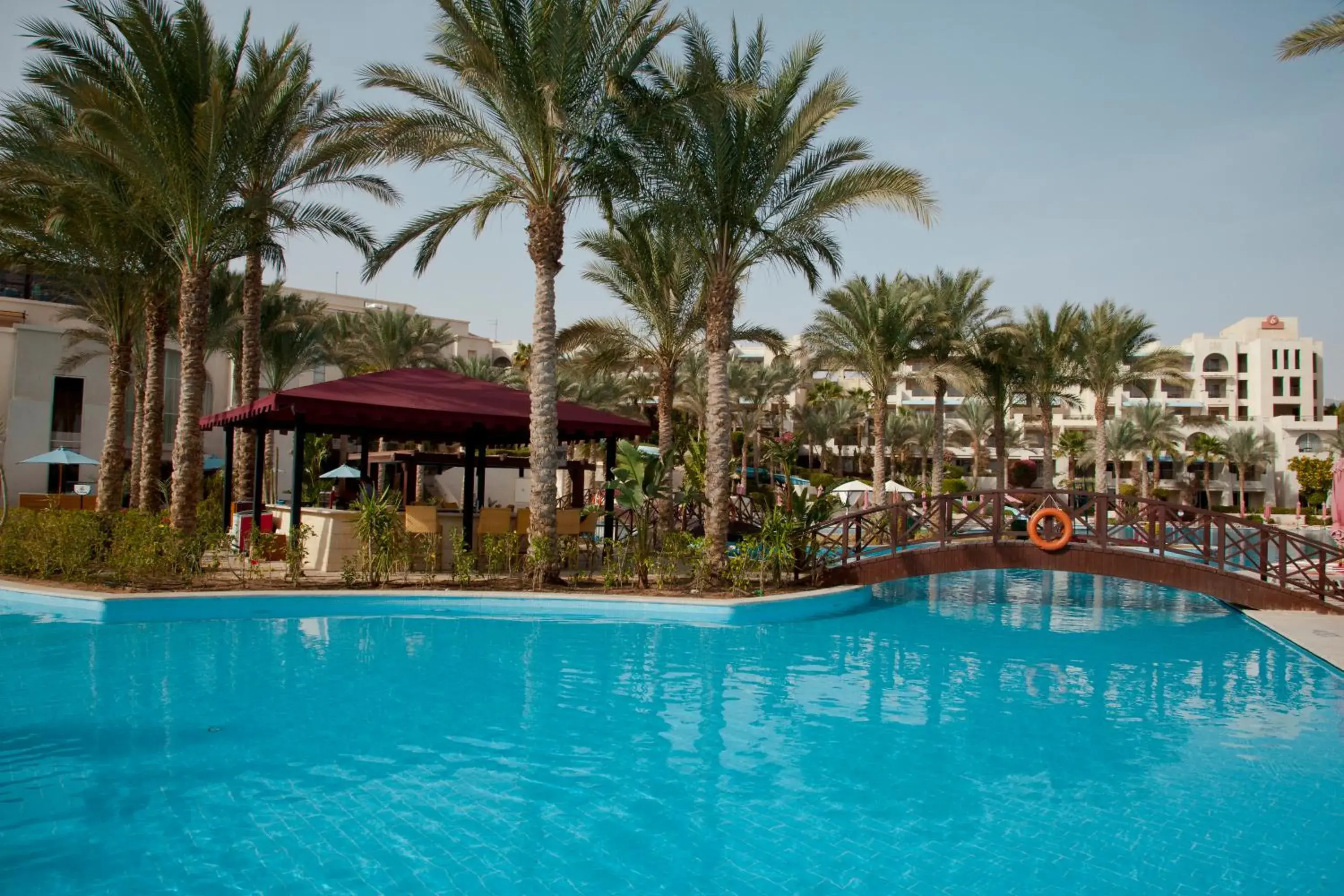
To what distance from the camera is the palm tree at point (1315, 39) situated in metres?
11.6

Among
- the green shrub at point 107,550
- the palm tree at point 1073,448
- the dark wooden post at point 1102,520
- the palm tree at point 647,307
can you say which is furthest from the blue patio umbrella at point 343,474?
the palm tree at point 1073,448

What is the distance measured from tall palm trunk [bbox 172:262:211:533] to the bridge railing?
10.4m

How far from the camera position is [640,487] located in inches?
586

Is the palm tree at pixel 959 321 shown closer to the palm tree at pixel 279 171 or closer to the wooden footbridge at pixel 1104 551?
the wooden footbridge at pixel 1104 551

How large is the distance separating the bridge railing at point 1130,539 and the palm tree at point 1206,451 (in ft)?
166

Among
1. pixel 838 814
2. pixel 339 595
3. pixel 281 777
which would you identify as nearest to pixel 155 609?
pixel 339 595

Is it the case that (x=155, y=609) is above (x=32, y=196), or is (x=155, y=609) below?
below

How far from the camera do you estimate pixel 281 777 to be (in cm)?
605

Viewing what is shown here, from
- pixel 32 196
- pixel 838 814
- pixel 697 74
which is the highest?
pixel 697 74

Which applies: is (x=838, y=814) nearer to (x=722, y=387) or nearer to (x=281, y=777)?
(x=281, y=777)

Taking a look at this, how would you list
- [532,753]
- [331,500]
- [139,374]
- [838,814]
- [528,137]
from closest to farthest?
[838,814] → [532,753] → [528,137] → [331,500] → [139,374]

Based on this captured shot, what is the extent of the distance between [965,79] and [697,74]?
4633 mm

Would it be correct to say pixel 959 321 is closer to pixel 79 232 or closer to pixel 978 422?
pixel 79 232

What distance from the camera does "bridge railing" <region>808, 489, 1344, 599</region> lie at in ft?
46.7
